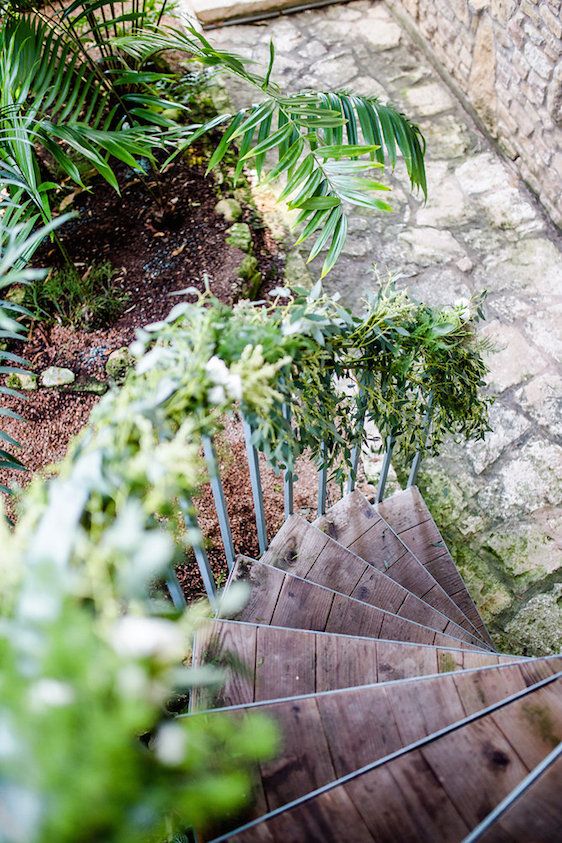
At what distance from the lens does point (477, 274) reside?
9.98ft

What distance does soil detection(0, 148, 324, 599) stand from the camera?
236 centimetres

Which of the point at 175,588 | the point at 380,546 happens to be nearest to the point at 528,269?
the point at 380,546

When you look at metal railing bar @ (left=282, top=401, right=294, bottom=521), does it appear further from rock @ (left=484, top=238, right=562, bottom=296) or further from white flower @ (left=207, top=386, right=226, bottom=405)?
rock @ (left=484, top=238, right=562, bottom=296)

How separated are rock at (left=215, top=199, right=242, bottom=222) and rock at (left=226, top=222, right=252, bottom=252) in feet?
0.19

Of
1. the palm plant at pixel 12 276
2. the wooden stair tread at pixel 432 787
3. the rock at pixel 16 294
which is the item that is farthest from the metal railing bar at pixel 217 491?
the rock at pixel 16 294

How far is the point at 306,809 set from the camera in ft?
3.19

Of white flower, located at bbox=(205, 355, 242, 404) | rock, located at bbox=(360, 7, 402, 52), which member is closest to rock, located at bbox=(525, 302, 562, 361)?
white flower, located at bbox=(205, 355, 242, 404)

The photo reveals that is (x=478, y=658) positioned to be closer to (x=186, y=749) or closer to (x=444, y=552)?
(x=444, y=552)

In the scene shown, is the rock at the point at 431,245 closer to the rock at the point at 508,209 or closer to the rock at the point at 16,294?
the rock at the point at 508,209

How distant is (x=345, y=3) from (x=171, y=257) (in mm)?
2615

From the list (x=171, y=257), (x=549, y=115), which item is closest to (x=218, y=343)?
(x=171, y=257)

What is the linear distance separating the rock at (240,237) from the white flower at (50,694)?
256 centimetres

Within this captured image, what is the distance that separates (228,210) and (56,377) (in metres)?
1.11

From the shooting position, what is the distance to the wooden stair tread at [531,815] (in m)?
0.87
